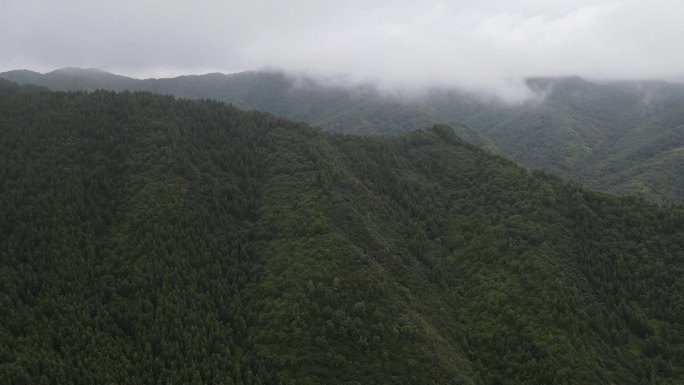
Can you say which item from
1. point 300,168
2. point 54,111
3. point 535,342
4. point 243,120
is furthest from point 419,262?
point 54,111

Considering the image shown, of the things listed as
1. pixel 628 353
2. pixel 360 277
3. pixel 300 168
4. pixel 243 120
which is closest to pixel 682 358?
pixel 628 353

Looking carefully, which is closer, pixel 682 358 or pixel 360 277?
pixel 682 358

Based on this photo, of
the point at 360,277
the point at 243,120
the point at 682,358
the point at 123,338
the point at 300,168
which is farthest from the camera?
the point at 243,120

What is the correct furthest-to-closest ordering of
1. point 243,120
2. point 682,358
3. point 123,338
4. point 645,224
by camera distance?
point 243,120 → point 645,224 → point 682,358 → point 123,338

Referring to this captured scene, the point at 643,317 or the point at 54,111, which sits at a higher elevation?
the point at 54,111

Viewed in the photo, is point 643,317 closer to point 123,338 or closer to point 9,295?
point 123,338

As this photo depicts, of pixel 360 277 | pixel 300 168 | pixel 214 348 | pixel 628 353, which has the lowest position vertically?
pixel 628 353
